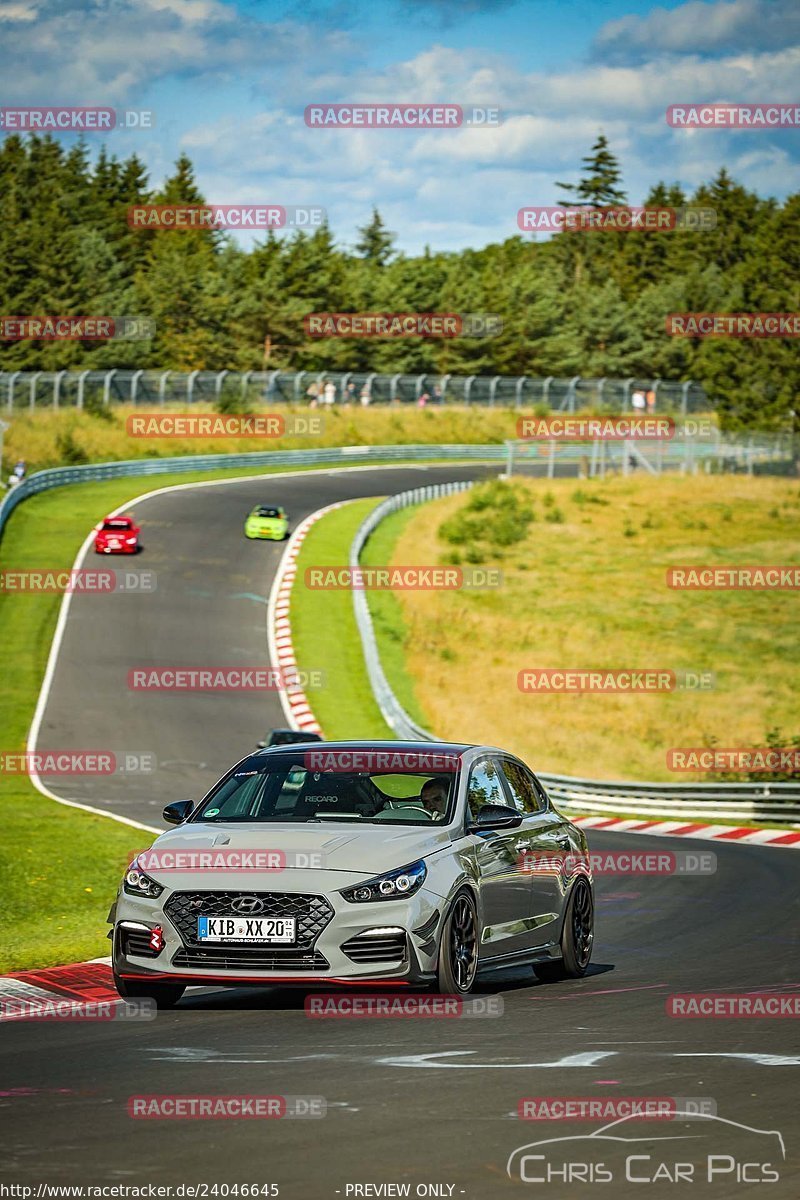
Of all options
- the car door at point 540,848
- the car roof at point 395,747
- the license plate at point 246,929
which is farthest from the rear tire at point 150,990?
the car door at point 540,848

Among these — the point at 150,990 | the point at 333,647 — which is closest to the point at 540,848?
the point at 150,990

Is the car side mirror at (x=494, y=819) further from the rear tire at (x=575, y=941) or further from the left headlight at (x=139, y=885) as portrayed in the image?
the left headlight at (x=139, y=885)

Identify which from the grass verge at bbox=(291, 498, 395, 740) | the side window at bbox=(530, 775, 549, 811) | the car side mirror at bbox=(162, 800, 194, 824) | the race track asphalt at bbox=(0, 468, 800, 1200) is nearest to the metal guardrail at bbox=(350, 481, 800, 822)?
the grass verge at bbox=(291, 498, 395, 740)

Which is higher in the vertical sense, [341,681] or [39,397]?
[39,397]

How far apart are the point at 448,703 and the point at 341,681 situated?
10.0 feet

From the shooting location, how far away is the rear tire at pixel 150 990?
34.0 ft

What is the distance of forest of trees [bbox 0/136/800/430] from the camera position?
319ft

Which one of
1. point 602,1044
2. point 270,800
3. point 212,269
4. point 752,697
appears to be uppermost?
point 212,269

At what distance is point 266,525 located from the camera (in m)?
59.1

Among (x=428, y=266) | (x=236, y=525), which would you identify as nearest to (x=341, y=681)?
(x=236, y=525)

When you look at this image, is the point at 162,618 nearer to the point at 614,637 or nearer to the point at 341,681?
the point at 341,681

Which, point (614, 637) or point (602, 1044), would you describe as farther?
point (614, 637)

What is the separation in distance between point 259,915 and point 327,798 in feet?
3.99

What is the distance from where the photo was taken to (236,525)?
203 feet
